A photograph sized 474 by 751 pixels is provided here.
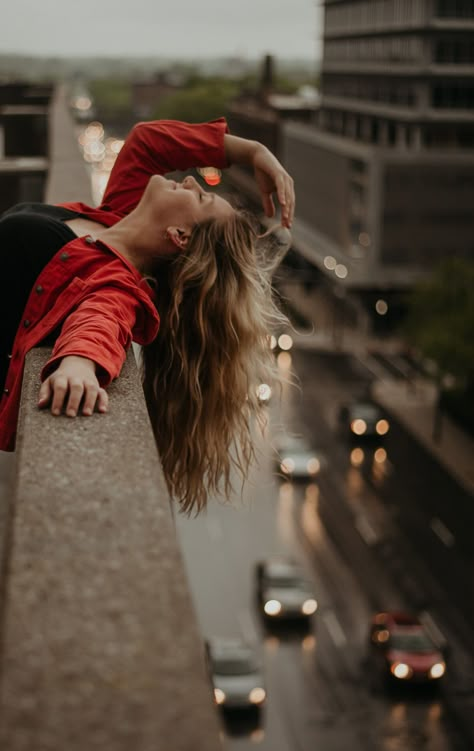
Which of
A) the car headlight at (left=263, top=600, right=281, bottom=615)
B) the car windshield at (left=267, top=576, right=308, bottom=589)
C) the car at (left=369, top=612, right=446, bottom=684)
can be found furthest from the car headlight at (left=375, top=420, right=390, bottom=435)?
the car at (left=369, top=612, right=446, bottom=684)

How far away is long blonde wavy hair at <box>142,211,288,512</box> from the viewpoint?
389 cm

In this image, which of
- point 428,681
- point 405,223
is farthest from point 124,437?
point 405,223

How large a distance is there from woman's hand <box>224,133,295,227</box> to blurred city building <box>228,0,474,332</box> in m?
58.3

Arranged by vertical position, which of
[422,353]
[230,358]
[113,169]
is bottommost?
[422,353]

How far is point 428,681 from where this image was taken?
28.9 metres

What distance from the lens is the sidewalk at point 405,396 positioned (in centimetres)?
4016

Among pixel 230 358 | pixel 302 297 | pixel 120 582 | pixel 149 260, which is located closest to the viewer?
pixel 120 582

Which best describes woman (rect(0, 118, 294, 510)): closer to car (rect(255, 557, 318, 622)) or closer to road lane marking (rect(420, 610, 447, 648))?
road lane marking (rect(420, 610, 447, 648))

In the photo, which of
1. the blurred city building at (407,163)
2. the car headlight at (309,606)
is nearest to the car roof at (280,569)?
the car headlight at (309,606)

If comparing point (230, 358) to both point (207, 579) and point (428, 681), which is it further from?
point (207, 579)

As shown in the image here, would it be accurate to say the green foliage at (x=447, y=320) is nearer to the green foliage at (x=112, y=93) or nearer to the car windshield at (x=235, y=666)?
the car windshield at (x=235, y=666)

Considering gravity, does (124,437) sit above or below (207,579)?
above

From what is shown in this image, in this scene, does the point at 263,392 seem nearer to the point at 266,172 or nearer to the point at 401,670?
the point at 266,172

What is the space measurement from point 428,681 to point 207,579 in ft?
26.4
